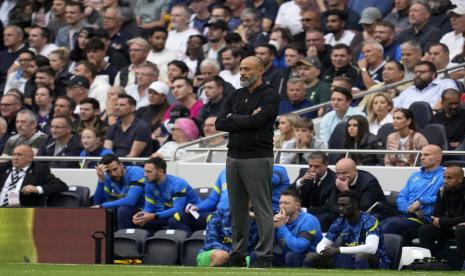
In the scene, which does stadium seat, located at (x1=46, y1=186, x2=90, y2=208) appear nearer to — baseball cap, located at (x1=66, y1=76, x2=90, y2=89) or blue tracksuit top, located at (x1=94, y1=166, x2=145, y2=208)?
blue tracksuit top, located at (x1=94, y1=166, x2=145, y2=208)

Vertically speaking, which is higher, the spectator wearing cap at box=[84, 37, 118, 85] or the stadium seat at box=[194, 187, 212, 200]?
the spectator wearing cap at box=[84, 37, 118, 85]

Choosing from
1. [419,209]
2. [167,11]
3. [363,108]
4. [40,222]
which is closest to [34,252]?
[40,222]

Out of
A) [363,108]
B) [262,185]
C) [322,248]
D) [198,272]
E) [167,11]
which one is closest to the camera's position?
[198,272]

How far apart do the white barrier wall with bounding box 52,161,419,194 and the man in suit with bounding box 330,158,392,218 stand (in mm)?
963

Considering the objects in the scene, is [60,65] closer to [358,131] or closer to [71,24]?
[71,24]

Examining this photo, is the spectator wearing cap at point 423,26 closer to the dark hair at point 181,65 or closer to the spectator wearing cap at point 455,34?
the spectator wearing cap at point 455,34

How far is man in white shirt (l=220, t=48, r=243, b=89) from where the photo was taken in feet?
70.4

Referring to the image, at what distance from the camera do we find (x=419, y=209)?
629 inches

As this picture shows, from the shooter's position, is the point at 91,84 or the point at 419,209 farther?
the point at 91,84

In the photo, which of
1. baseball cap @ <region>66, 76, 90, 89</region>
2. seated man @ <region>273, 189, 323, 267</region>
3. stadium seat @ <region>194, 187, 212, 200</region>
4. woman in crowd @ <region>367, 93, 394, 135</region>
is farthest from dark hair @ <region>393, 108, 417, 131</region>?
baseball cap @ <region>66, 76, 90, 89</region>

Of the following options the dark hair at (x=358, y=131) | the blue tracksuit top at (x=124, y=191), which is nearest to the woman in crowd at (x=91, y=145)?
the blue tracksuit top at (x=124, y=191)

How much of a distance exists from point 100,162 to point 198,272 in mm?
6069

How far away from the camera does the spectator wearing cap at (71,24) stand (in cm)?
2578

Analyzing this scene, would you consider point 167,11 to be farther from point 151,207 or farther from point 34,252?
point 34,252
